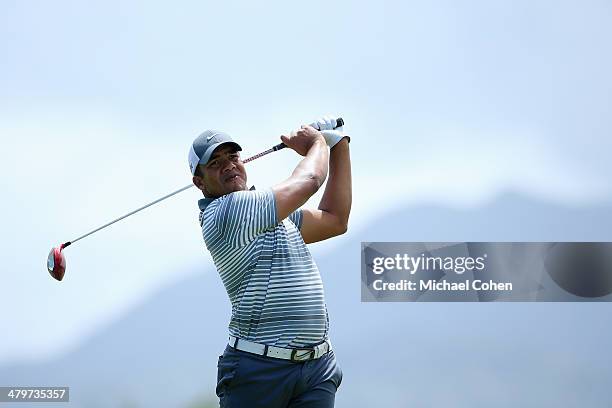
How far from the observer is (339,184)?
2057 mm

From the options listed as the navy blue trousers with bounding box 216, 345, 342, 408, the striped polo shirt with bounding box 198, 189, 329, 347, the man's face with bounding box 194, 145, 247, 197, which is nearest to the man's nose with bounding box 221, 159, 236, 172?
the man's face with bounding box 194, 145, 247, 197

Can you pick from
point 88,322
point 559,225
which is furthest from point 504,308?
point 88,322

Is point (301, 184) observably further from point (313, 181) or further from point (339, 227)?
point (339, 227)

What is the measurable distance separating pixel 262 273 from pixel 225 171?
0.27m

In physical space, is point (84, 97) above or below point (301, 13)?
below

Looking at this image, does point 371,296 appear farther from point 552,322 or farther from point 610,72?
point 610,72

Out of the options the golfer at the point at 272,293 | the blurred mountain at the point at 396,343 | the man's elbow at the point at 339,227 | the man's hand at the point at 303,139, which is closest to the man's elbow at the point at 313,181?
the golfer at the point at 272,293

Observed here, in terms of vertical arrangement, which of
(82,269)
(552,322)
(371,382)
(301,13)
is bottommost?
(371,382)

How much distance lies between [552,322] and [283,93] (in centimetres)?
145

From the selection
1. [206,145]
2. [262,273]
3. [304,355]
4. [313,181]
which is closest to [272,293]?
[262,273]

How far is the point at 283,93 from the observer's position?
Result: 3457 mm

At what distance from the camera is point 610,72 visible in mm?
3557

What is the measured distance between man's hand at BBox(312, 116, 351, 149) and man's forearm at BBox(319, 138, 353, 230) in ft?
0.05

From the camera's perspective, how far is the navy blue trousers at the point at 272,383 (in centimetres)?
177
